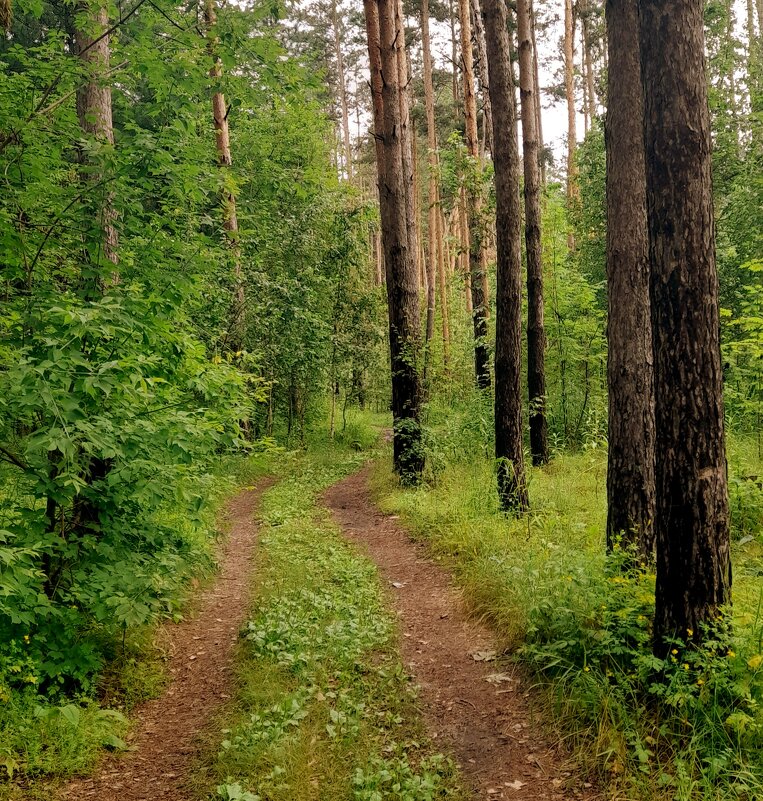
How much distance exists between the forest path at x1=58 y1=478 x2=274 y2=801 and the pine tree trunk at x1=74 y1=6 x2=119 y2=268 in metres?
3.66

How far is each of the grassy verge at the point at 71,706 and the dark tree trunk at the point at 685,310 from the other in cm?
379

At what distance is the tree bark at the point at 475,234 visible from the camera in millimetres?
14750

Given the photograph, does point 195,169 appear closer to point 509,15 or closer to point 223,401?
point 223,401

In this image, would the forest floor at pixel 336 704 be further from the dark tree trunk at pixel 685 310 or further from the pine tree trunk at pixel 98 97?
the pine tree trunk at pixel 98 97

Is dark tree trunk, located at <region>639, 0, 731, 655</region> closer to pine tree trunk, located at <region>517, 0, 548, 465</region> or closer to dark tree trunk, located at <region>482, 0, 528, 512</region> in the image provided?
dark tree trunk, located at <region>482, 0, 528, 512</region>

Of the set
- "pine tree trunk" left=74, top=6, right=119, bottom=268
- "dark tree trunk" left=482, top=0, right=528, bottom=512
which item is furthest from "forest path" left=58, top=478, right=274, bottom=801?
"dark tree trunk" left=482, top=0, right=528, bottom=512

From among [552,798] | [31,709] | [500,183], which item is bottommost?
[552,798]

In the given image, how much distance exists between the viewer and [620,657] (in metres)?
4.11

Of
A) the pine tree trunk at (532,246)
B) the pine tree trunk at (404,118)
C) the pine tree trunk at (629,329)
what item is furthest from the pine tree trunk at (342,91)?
the pine tree trunk at (629,329)

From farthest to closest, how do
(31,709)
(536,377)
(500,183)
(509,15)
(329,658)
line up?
(509,15) → (536,377) → (500,183) → (329,658) → (31,709)

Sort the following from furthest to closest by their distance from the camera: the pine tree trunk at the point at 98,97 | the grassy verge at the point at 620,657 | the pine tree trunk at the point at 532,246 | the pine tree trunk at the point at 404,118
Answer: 1. the pine tree trunk at the point at 404,118
2. the pine tree trunk at the point at 532,246
3. the pine tree trunk at the point at 98,97
4. the grassy verge at the point at 620,657

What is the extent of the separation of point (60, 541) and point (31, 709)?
3.83ft

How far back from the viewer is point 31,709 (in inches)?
160

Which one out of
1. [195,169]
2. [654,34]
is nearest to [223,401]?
[195,169]
